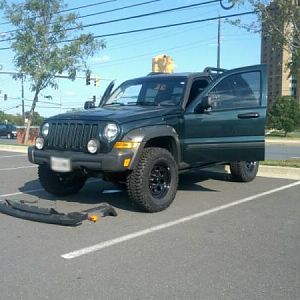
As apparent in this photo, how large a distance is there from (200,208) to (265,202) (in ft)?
3.80

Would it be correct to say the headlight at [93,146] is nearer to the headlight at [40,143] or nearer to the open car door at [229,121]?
the headlight at [40,143]

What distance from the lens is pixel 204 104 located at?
7355mm

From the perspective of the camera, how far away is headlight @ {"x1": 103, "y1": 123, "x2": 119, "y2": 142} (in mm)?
6508

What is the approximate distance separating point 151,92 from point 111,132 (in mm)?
1795

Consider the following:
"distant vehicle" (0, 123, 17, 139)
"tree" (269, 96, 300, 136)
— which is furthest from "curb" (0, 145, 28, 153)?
"tree" (269, 96, 300, 136)

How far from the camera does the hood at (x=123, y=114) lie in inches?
263

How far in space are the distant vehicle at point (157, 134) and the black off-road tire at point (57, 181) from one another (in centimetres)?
2

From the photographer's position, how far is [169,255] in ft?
16.1

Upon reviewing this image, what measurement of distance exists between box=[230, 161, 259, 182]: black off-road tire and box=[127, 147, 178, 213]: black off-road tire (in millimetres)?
2402

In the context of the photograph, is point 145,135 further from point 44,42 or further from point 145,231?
point 44,42

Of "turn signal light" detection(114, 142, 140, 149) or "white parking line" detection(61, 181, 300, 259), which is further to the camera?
"turn signal light" detection(114, 142, 140, 149)

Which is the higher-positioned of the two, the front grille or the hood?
the hood

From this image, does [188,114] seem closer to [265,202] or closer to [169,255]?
[265,202]

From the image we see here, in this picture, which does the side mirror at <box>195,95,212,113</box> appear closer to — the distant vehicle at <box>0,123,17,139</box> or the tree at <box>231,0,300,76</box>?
the tree at <box>231,0,300,76</box>
